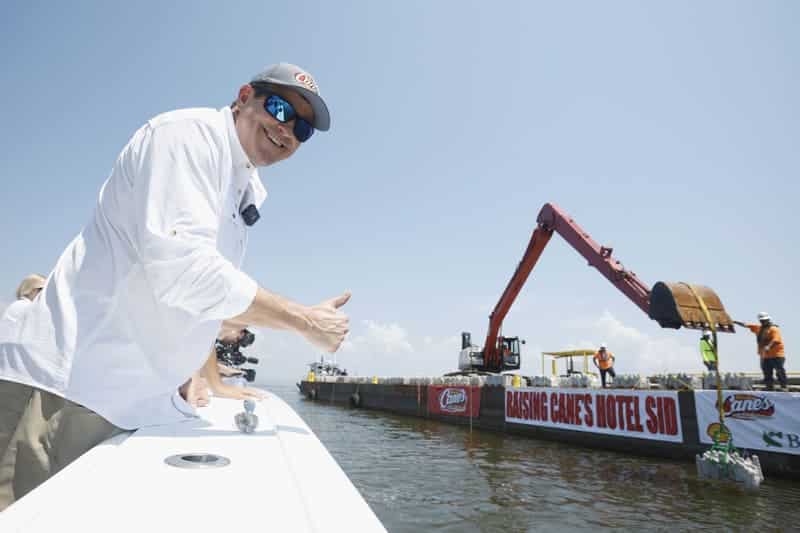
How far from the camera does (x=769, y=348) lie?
9.40 m

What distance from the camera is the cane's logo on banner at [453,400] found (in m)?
16.5

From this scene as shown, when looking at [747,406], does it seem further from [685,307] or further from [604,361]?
[604,361]

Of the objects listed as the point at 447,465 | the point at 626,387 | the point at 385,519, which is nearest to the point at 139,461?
the point at 385,519

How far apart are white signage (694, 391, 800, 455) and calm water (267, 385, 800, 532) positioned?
72 centimetres

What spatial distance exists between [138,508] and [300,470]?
15.2 inches

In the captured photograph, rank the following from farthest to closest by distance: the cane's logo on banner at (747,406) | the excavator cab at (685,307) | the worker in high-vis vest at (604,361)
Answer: the worker in high-vis vest at (604,361)
the excavator cab at (685,307)
the cane's logo on banner at (747,406)

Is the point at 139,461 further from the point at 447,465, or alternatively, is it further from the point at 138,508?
the point at 447,465

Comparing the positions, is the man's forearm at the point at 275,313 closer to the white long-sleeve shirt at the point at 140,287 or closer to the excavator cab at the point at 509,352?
the white long-sleeve shirt at the point at 140,287

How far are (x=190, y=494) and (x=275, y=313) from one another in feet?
1.62

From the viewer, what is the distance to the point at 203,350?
127cm

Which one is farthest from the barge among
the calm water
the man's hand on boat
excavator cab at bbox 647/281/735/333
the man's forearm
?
the man's forearm

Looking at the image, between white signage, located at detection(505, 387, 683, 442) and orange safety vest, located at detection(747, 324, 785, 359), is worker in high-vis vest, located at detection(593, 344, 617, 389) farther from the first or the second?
orange safety vest, located at detection(747, 324, 785, 359)

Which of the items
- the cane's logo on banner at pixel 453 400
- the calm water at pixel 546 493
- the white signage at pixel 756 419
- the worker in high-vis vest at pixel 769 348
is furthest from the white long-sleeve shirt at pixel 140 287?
the cane's logo on banner at pixel 453 400

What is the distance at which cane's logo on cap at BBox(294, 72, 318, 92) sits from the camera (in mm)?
1473
